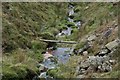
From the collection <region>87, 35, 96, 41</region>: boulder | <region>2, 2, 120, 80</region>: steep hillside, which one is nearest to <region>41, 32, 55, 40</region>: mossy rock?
<region>2, 2, 120, 80</region>: steep hillside

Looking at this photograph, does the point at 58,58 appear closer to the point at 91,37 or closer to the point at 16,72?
the point at 91,37

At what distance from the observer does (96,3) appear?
18.5 metres

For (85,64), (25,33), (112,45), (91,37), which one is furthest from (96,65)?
(25,33)

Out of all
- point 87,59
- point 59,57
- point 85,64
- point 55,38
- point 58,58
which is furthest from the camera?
point 55,38

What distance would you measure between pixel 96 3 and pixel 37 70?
Result: 7970 millimetres

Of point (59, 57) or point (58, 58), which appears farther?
point (59, 57)

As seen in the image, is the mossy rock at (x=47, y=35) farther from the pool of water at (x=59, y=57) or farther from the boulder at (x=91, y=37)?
the boulder at (x=91, y=37)

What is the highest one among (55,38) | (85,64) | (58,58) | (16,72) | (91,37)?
(55,38)

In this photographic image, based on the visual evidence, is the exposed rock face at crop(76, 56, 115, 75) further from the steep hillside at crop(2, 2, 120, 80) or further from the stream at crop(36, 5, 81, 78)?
the stream at crop(36, 5, 81, 78)

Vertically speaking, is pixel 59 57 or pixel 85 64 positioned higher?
pixel 59 57

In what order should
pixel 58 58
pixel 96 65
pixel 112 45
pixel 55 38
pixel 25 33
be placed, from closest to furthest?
pixel 96 65 → pixel 112 45 → pixel 58 58 → pixel 25 33 → pixel 55 38

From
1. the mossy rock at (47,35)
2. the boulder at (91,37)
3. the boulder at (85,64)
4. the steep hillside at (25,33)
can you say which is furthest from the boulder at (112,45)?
the mossy rock at (47,35)

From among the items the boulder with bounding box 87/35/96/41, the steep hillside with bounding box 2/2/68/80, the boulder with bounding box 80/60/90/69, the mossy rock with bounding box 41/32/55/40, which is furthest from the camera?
the mossy rock with bounding box 41/32/55/40

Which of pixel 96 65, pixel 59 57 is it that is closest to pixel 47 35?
pixel 59 57
